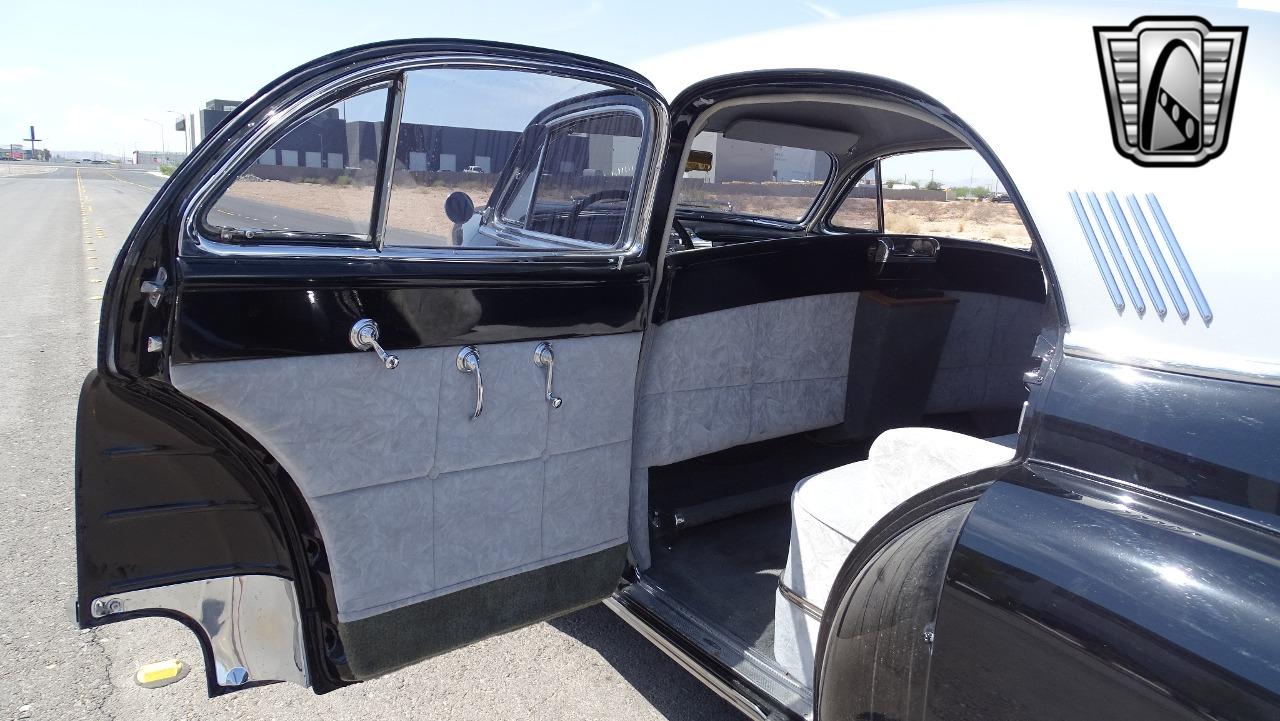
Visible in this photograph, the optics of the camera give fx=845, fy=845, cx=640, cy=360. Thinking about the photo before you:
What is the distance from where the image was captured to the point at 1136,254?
141 centimetres

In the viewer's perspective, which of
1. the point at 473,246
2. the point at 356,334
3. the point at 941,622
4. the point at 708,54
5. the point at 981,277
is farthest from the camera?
the point at 981,277

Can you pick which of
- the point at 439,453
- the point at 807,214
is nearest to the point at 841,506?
the point at 439,453

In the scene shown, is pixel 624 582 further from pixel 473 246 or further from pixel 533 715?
pixel 473 246

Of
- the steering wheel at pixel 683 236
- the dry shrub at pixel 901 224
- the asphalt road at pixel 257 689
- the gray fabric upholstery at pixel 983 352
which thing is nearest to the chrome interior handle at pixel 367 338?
the asphalt road at pixel 257 689

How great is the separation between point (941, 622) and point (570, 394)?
110 cm

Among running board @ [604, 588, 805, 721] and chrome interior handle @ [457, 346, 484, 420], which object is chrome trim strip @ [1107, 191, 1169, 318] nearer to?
running board @ [604, 588, 805, 721]

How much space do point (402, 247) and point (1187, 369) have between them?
62.1 inches

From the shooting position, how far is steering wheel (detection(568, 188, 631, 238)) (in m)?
2.45

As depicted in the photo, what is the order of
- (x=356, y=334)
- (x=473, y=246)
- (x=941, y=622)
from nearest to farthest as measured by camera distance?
(x=941, y=622) → (x=356, y=334) → (x=473, y=246)

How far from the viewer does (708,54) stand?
2430 millimetres

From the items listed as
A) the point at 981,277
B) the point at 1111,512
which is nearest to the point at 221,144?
the point at 1111,512

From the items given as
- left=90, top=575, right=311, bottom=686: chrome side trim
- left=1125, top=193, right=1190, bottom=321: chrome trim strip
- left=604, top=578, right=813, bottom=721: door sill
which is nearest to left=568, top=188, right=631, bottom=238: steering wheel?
left=604, top=578, right=813, bottom=721: door sill

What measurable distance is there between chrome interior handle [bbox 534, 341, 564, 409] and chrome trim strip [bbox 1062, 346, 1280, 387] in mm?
1174

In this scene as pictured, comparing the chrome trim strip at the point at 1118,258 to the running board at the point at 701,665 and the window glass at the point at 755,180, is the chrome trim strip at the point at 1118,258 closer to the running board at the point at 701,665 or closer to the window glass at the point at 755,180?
the running board at the point at 701,665
